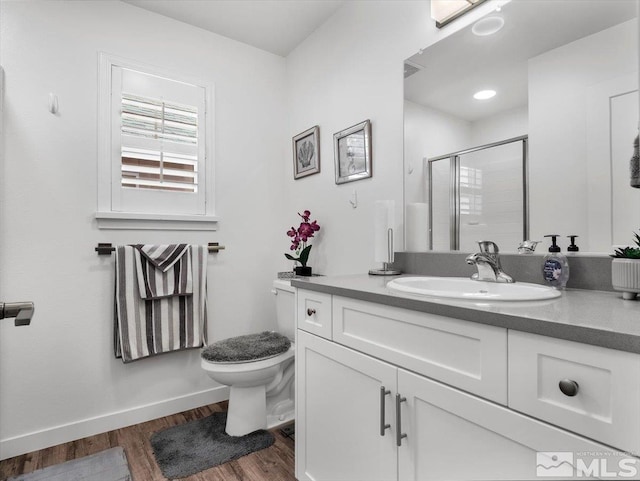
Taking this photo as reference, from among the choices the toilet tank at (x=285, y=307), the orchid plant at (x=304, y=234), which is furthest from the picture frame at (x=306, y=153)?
the toilet tank at (x=285, y=307)

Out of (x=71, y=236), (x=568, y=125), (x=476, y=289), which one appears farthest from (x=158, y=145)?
(x=568, y=125)

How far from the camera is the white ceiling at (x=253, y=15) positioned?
2105mm

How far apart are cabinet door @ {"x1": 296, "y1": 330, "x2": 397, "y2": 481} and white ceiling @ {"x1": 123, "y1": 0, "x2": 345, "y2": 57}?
188cm

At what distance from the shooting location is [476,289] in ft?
4.06

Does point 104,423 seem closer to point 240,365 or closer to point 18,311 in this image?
point 240,365

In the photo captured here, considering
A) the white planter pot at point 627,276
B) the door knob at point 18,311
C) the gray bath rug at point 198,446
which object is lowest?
the gray bath rug at point 198,446

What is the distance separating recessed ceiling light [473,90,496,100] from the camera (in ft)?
4.62

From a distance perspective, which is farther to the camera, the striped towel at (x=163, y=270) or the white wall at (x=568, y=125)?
the striped towel at (x=163, y=270)

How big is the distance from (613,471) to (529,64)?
1.25 m

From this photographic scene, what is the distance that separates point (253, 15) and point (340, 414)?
2.25m

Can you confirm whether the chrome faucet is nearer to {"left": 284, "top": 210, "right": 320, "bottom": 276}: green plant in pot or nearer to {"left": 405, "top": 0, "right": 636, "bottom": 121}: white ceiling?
{"left": 405, "top": 0, "right": 636, "bottom": 121}: white ceiling

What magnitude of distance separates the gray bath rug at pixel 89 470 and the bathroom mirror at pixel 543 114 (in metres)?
1.73

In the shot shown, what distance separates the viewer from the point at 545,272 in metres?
1.16

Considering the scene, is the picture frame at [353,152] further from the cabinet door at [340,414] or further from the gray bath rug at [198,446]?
the gray bath rug at [198,446]
